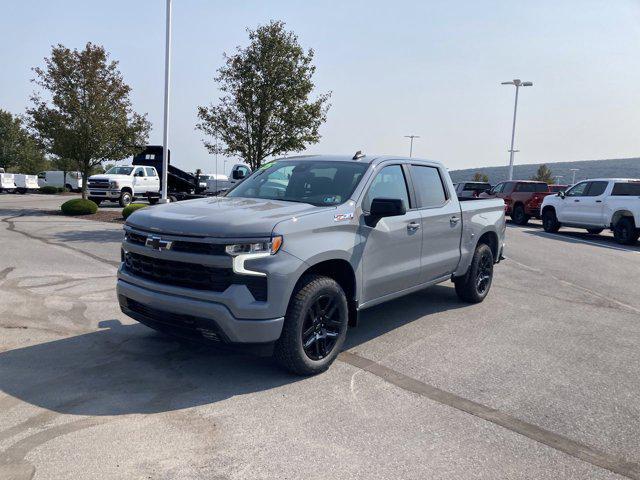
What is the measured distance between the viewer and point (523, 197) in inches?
921

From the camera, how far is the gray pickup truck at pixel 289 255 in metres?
3.92

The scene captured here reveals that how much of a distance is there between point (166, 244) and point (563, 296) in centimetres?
634

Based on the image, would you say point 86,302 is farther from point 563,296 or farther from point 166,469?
point 563,296

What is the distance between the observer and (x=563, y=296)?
809 cm

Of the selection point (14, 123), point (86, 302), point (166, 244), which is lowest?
point (86, 302)

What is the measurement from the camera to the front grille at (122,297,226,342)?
3.90 meters

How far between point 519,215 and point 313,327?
21276 mm

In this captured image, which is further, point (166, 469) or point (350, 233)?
point (350, 233)

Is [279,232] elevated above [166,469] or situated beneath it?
elevated above

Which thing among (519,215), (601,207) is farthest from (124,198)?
(601,207)

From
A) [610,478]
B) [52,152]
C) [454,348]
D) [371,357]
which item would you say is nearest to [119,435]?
[371,357]

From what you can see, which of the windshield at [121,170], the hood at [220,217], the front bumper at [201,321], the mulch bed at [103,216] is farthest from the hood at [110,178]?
the front bumper at [201,321]

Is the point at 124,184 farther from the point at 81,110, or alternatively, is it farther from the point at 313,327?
the point at 313,327

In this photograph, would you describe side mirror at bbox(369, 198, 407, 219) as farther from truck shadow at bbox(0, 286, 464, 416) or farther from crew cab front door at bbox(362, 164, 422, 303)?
truck shadow at bbox(0, 286, 464, 416)
